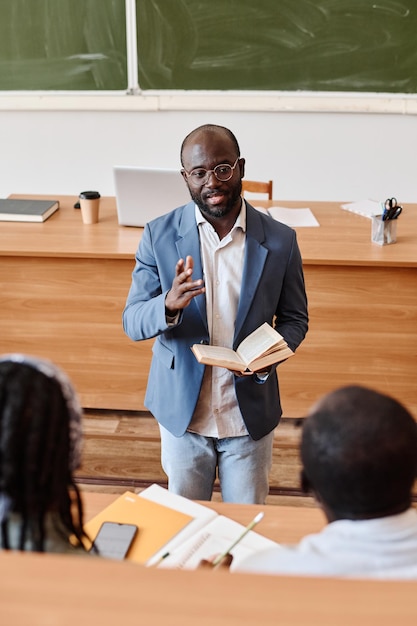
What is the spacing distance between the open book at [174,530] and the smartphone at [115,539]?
1 cm

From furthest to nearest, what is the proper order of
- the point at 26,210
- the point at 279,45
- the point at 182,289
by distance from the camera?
the point at 279,45 → the point at 26,210 → the point at 182,289

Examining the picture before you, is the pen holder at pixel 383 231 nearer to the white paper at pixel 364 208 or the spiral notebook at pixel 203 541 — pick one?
the white paper at pixel 364 208

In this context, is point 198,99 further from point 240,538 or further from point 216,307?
point 240,538

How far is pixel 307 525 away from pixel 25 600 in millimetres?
1168

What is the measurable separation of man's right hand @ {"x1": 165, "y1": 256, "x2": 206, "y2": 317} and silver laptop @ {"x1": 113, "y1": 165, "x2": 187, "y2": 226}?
51.4 inches

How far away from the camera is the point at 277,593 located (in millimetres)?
524

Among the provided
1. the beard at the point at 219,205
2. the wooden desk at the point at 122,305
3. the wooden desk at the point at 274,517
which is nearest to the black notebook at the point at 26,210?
the wooden desk at the point at 122,305

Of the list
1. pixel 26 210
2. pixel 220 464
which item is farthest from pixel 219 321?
pixel 26 210

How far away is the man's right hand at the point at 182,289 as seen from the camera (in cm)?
174

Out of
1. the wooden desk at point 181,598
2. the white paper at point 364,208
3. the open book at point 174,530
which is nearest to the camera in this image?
the wooden desk at point 181,598

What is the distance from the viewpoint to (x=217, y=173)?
6.01 ft

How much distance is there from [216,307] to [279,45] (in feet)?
10.1

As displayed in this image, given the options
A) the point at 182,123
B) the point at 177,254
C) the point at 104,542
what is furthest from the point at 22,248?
the point at 182,123

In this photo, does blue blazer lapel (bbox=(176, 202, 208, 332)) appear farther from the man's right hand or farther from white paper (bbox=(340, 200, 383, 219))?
white paper (bbox=(340, 200, 383, 219))
